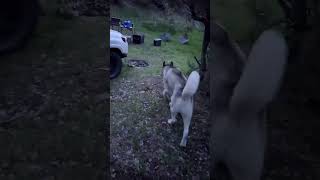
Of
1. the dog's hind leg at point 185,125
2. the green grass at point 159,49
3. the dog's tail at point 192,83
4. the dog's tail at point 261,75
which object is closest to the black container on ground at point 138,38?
the green grass at point 159,49

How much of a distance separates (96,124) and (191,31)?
0.64 meters

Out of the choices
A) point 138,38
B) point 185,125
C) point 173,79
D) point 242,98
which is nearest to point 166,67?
point 173,79

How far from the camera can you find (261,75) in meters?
1.95

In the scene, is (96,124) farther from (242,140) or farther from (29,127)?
(242,140)

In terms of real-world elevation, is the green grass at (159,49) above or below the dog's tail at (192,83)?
above

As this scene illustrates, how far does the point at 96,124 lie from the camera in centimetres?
200

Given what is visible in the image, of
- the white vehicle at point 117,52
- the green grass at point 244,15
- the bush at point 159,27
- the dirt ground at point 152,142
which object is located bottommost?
the dirt ground at point 152,142

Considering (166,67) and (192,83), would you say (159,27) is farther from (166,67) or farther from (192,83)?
(192,83)

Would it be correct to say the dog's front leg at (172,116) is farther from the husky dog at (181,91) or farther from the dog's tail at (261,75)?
the dog's tail at (261,75)

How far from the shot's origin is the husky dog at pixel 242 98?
76.7 inches

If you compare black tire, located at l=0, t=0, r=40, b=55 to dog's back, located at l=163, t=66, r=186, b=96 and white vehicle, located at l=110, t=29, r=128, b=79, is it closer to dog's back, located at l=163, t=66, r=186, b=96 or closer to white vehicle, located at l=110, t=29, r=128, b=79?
white vehicle, located at l=110, t=29, r=128, b=79

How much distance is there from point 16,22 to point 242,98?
3.53ft

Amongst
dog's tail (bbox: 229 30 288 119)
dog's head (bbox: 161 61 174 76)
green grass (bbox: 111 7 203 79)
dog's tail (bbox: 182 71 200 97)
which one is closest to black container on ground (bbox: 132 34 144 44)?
green grass (bbox: 111 7 203 79)

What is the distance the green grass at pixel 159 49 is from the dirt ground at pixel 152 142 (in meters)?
0.12
